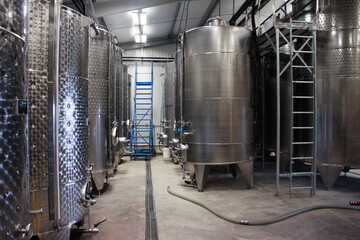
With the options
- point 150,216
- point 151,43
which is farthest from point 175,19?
point 150,216

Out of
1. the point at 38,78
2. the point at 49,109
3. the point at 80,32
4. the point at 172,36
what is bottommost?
the point at 49,109

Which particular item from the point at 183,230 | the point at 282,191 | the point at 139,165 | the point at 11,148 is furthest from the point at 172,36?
the point at 11,148

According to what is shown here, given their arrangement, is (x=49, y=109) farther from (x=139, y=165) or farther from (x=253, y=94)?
(x=139, y=165)

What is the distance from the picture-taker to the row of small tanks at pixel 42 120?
1.45 meters

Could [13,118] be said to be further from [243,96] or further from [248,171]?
[248,171]

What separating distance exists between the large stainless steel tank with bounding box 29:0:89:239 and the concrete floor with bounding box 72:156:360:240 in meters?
0.82

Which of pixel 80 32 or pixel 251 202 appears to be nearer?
pixel 80 32

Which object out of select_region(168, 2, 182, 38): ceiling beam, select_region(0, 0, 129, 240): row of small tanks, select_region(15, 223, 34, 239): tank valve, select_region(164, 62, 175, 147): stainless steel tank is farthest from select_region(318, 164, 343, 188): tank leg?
select_region(168, 2, 182, 38): ceiling beam

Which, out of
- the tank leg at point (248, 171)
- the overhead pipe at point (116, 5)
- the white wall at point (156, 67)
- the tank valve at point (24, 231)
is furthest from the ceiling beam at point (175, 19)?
the tank valve at point (24, 231)

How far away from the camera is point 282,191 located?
5.55 m

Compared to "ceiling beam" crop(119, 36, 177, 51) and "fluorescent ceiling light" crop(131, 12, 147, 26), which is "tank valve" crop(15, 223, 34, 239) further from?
"ceiling beam" crop(119, 36, 177, 51)

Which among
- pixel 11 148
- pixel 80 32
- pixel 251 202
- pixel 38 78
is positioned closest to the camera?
pixel 11 148

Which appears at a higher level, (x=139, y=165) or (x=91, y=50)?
(x=91, y=50)

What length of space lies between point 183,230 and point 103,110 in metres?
3.05
